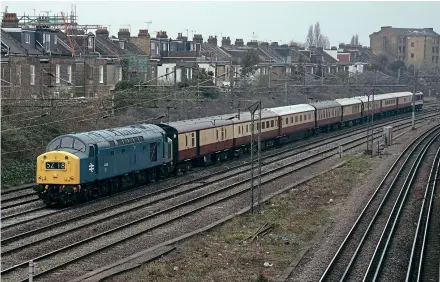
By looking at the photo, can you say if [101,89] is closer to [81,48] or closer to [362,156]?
[81,48]

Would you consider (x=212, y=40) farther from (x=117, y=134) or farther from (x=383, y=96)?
(x=117, y=134)

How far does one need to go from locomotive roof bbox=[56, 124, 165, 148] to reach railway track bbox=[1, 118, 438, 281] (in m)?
2.89

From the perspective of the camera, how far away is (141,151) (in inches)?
1252

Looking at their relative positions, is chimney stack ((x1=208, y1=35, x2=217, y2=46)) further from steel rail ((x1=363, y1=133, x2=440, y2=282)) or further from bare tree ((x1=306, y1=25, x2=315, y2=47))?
bare tree ((x1=306, y1=25, x2=315, y2=47))

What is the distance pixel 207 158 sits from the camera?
1548 inches

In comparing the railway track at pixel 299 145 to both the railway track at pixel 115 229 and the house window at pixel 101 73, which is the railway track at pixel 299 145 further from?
the house window at pixel 101 73

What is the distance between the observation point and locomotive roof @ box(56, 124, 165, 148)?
27906 mm

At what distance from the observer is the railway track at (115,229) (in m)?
19.4

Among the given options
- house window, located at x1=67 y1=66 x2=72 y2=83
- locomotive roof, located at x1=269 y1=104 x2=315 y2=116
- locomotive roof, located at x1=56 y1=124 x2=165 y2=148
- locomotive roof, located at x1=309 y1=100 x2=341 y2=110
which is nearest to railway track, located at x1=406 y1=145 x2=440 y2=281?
locomotive roof, located at x1=56 y1=124 x2=165 y2=148

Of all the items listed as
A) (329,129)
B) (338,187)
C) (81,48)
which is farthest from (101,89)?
(338,187)

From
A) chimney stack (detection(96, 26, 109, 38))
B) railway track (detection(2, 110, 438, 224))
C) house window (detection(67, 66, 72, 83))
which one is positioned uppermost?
chimney stack (detection(96, 26, 109, 38))

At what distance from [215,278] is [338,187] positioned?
16206 millimetres

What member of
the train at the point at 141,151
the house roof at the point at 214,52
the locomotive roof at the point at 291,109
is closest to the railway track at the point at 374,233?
the train at the point at 141,151

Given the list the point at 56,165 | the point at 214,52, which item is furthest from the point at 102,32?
the point at 56,165
